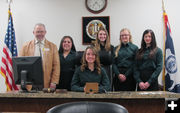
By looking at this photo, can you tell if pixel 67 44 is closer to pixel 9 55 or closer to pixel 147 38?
pixel 147 38

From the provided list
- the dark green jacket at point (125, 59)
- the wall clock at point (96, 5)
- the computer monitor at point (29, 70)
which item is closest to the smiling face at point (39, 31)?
the computer monitor at point (29, 70)

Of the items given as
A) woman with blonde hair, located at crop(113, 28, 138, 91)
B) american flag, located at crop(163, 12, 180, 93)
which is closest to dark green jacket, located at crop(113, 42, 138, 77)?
woman with blonde hair, located at crop(113, 28, 138, 91)

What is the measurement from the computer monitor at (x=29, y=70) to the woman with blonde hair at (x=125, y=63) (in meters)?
1.44

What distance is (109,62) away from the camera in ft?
10.1

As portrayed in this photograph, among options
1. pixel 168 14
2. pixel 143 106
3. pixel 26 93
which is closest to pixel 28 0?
pixel 26 93

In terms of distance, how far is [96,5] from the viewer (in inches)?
165

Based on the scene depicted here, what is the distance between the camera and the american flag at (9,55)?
3922mm

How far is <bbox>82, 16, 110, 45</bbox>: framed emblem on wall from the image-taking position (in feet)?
13.5

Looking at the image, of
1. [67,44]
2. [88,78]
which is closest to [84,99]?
[88,78]

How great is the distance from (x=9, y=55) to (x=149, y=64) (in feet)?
8.92

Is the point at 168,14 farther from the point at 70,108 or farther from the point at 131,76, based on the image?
the point at 70,108

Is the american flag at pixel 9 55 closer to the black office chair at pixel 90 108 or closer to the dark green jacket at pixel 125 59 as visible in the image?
the dark green jacket at pixel 125 59

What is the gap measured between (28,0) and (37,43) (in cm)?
162

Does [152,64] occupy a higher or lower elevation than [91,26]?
lower
